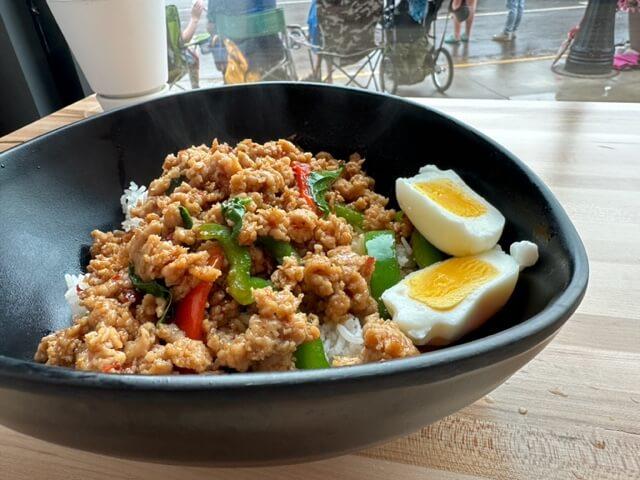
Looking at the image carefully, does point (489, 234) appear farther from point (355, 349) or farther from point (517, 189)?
point (355, 349)

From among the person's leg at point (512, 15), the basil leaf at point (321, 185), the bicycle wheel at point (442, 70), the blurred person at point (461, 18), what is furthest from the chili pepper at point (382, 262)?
the person's leg at point (512, 15)

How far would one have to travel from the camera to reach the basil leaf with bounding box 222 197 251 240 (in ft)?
3.26

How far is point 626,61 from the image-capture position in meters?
3.21

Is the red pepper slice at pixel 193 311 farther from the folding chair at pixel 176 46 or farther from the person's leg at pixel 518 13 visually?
the person's leg at pixel 518 13

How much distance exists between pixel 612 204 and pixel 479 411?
2.74 ft

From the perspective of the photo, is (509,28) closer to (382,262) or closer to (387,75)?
(387,75)

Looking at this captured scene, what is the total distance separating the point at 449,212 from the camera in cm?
107

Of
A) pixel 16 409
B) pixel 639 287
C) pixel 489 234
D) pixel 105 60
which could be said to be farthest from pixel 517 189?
pixel 105 60

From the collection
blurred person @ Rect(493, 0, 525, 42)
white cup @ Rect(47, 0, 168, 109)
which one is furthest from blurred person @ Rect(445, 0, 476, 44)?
white cup @ Rect(47, 0, 168, 109)

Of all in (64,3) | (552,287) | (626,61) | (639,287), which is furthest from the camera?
(626,61)

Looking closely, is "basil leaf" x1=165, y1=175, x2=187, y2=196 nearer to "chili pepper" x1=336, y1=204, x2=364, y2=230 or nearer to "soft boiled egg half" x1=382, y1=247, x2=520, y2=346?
"chili pepper" x1=336, y1=204, x2=364, y2=230

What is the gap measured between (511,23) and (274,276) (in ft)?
11.2

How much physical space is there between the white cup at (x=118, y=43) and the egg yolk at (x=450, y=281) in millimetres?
1374

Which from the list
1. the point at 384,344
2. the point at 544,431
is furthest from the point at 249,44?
the point at 544,431
